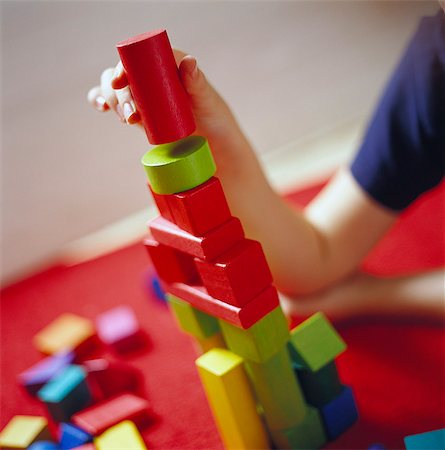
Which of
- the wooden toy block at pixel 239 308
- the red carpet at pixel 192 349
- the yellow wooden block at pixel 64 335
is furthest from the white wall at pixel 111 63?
the wooden toy block at pixel 239 308

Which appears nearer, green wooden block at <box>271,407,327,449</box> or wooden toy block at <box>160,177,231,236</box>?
wooden toy block at <box>160,177,231,236</box>

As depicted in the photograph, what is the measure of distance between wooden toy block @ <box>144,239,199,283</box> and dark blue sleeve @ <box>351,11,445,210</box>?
374mm

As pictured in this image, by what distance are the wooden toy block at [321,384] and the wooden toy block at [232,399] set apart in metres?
0.06

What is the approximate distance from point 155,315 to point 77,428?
0.99ft

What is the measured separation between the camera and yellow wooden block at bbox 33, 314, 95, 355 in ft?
3.34

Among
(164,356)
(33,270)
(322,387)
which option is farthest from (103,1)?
(322,387)

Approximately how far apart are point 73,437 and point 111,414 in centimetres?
5

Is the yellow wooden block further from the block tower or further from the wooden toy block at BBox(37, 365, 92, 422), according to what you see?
the block tower

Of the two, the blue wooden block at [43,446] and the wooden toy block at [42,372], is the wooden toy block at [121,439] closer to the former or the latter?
the blue wooden block at [43,446]

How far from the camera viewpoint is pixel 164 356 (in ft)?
3.19

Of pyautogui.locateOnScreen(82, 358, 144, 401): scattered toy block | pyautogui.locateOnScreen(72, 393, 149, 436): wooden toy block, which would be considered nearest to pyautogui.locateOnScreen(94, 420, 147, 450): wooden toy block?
pyautogui.locateOnScreen(72, 393, 149, 436): wooden toy block

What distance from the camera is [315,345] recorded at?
28.3 inches

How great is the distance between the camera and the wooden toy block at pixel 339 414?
73cm

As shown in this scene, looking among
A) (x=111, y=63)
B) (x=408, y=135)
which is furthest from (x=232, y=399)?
(x=111, y=63)
